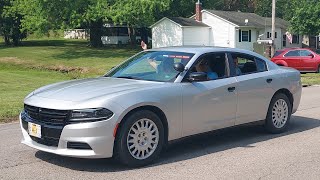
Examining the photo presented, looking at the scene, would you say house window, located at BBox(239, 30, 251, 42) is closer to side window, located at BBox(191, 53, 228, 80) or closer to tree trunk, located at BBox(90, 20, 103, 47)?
tree trunk, located at BBox(90, 20, 103, 47)

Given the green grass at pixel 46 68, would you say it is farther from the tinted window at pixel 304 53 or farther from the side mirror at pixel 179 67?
the side mirror at pixel 179 67

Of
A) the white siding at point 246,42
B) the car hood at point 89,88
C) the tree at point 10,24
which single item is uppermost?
the tree at point 10,24

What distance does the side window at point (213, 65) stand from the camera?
23.3 feet

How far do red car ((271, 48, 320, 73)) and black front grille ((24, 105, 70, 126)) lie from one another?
2153 centimetres

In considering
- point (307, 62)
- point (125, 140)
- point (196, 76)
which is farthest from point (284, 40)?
point (125, 140)

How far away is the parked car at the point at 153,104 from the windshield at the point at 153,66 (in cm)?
1

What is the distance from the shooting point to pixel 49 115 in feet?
18.9

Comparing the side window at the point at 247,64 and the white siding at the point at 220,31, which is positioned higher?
the white siding at the point at 220,31

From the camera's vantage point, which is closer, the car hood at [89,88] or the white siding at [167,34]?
the car hood at [89,88]

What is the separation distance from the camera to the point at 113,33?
69.1 meters

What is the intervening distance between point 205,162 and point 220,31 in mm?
47612

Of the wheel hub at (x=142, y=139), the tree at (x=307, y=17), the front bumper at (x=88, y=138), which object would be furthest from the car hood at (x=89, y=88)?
the tree at (x=307, y=17)

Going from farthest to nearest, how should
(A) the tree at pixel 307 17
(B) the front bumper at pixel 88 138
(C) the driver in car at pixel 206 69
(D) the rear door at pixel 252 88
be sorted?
(A) the tree at pixel 307 17 < (D) the rear door at pixel 252 88 < (C) the driver in car at pixel 206 69 < (B) the front bumper at pixel 88 138

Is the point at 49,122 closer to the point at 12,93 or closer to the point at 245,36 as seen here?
the point at 12,93
